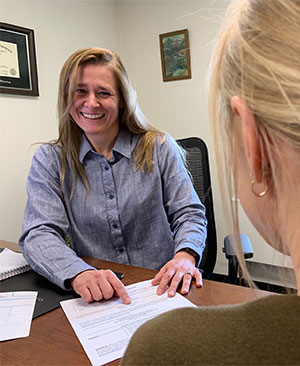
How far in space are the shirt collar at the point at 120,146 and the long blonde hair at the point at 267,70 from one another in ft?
3.24

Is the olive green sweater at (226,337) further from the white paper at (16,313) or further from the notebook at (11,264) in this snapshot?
the notebook at (11,264)

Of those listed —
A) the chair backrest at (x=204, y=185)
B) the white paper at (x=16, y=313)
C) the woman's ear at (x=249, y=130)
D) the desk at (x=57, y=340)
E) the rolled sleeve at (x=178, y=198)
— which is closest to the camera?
the woman's ear at (x=249, y=130)

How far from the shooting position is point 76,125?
153 cm

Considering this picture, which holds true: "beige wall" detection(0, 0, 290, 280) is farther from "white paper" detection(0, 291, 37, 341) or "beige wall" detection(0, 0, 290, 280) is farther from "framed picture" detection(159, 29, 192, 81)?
"white paper" detection(0, 291, 37, 341)

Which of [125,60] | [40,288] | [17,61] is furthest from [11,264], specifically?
[125,60]

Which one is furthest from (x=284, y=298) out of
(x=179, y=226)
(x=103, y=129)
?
(x=103, y=129)

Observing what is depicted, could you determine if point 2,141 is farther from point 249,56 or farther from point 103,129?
point 249,56

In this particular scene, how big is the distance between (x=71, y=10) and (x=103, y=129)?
1.37 m

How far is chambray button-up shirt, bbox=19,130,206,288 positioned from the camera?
1373 mm

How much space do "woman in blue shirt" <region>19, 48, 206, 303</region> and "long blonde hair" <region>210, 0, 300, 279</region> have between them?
2.98ft

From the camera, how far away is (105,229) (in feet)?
4.57

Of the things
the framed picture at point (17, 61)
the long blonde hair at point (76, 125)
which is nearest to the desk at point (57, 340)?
the long blonde hair at point (76, 125)

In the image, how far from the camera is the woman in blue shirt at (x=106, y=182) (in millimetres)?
1389

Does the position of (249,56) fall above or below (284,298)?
above
